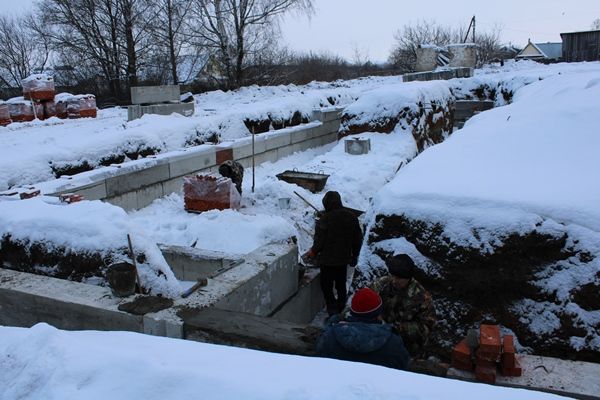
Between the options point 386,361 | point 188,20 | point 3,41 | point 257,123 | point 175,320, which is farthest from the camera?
point 3,41

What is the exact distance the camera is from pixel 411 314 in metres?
3.49

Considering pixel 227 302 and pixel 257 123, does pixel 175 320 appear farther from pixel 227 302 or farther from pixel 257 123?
pixel 257 123

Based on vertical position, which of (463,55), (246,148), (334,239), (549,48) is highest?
→ (549,48)

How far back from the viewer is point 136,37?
82.5 feet

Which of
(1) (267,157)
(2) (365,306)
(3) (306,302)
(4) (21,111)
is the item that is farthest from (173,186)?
(4) (21,111)

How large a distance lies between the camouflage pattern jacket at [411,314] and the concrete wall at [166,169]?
486 cm

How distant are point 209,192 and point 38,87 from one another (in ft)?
39.4

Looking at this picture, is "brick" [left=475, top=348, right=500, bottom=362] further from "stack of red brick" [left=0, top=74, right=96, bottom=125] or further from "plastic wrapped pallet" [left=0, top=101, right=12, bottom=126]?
"stack of red brick" [left=0, top=74, right=96, bottom=125]

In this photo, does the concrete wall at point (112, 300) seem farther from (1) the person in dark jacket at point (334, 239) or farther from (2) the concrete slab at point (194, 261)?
(1) the person in dark jacket at point (334, 239)

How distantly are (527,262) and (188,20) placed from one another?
2298 cm

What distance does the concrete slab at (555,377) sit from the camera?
2885 millimetres

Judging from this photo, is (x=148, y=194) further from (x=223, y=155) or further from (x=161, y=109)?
(x=161, y=109)

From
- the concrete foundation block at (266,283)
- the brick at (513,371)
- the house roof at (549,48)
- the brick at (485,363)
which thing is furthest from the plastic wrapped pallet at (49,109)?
the house roof at (549,48)

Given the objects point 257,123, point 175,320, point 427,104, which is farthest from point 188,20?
point 175,320
